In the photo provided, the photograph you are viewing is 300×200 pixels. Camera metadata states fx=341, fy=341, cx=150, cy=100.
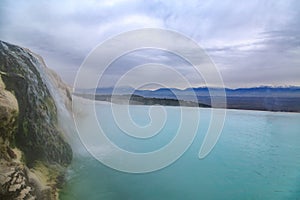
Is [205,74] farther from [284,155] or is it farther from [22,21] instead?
[22,21]

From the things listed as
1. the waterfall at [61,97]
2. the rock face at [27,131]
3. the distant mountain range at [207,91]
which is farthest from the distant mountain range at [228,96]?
the rock face at [27,131]

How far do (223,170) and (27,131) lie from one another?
1.43 metres

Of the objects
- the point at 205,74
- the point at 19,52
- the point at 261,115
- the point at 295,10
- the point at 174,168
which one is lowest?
the point at 174,168

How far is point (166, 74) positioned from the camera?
96.7 inches

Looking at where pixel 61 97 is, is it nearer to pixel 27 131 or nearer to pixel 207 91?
pixel 27 131

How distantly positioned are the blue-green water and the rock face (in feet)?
0.58

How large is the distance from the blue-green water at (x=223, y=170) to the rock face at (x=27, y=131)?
0.18 metres

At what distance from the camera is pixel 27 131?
2469 millimetres

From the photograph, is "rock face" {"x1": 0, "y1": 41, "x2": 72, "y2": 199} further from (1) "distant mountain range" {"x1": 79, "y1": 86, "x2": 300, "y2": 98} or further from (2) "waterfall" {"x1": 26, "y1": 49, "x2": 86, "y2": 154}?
(1) "distant mountain range" {"x1": 79, "y1": 86, "x2": 300, "y2": 98}

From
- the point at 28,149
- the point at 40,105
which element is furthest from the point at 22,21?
the point at 28,149

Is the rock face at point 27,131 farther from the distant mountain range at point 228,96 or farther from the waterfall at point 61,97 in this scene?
the distant mountain range at point 228,96

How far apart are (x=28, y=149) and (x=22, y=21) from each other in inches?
38.1

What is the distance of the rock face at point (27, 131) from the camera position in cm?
237

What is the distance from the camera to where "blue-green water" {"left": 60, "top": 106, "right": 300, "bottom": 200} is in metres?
2.34
